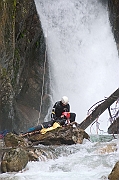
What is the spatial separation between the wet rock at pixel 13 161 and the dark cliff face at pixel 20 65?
19.4 ft

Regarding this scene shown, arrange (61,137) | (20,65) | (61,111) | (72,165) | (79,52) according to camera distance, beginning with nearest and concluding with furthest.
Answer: (72,165) → (61,137) → (61,111) → (20,65) → (79,52)

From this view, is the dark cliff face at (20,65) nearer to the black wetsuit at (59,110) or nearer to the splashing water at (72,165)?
the black wetsuit at (59,110)

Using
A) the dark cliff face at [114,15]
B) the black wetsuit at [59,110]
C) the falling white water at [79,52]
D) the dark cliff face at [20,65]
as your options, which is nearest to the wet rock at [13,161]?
the black wetsuit at [59,110]

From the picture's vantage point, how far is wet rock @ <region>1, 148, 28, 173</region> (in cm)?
559

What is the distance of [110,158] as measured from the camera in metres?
6.39

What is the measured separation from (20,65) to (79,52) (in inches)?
215

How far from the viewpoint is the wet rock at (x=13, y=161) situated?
559cm

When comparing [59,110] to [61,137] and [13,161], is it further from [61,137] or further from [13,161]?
[13,161]

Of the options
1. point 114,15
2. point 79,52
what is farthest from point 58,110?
point 114,15

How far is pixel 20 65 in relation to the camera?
562 inches

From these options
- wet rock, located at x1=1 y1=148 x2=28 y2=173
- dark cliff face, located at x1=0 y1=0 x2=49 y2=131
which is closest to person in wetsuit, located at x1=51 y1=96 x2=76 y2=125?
wet rock, located at x1=1 y1=148 x2=28 y2=173

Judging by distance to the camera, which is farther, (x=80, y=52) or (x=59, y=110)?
(x=80, y=52)

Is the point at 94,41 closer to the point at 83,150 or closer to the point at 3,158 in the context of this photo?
the point at 83,150

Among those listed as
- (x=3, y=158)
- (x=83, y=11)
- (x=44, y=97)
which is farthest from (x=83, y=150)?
(x=83, y=11)
